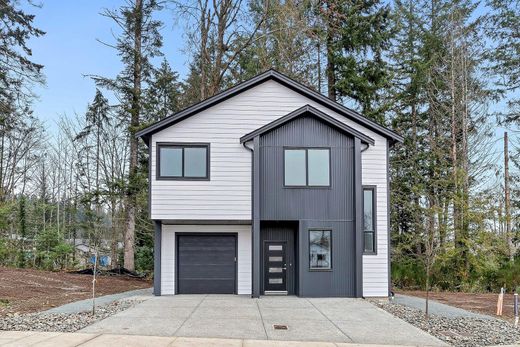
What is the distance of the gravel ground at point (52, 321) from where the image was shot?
9188 mm

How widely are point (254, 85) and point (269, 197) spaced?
3.95 meters

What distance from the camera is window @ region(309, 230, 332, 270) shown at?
48.4 feet

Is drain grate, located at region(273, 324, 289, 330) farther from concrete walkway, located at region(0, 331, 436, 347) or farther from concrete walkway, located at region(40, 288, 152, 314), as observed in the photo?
concrete walkway, located at region(40, 288, 152, 314)

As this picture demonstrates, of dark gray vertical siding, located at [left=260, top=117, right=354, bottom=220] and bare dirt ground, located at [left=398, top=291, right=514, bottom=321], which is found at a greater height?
dark gray vertical siding, located at [left=260, top=117, right=354, bottom=220]

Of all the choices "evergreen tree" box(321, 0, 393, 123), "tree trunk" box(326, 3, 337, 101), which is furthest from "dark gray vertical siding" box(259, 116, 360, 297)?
"tree trunk" box(326, 3, 337, 101)

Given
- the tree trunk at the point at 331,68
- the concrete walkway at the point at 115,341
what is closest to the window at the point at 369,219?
the concrete walkway at the point at 115,341

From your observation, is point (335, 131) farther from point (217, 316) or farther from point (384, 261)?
point (217, 316)

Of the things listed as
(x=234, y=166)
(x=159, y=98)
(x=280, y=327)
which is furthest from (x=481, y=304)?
(x=159, y=98)

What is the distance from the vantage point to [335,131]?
603 inches

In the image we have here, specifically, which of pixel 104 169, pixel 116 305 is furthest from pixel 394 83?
pixel 116 305

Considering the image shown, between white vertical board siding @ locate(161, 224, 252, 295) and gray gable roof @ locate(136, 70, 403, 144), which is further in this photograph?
white vertical board siding @ locate(161, 224, 252, 295)

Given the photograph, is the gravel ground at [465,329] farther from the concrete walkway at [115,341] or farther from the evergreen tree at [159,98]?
the evergreen tree at [159,98]

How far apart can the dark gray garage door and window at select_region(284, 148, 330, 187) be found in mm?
3118

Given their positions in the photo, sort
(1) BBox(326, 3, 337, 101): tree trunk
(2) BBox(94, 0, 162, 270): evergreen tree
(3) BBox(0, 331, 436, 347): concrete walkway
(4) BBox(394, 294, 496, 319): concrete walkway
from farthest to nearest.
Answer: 1. (1) BBox(326, 3, 337, 101): tree trunk
2. (2) BBox(94, 0, 162, 270): evergreen tree
3. (4) BBox(394, 294, 496, 319): concrete walkway
4. (3) BBox(0, 331, 436, 347): concrete walkway
